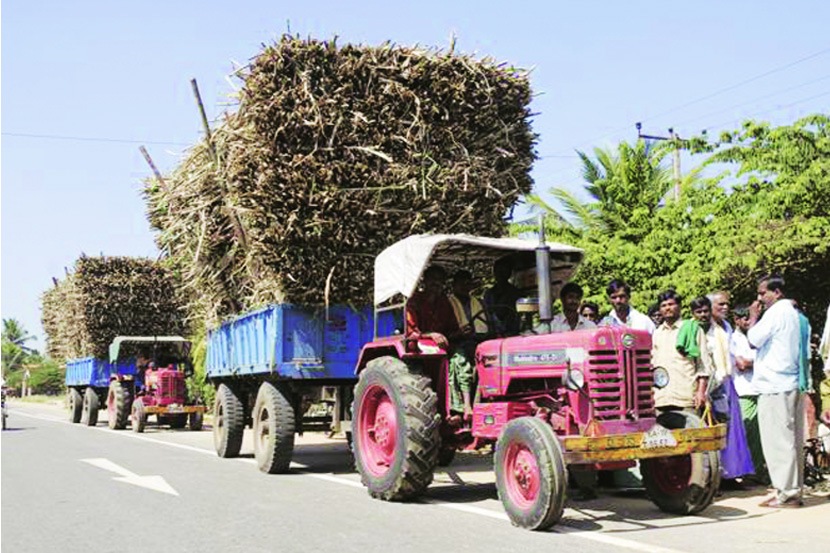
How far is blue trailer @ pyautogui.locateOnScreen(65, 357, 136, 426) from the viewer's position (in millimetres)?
24900

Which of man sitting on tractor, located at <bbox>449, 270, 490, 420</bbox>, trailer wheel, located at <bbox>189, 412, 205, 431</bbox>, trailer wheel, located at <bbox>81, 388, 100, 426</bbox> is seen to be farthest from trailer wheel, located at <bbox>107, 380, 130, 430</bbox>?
man sitting on tractor, located at <bbox>449, 270, 490, 420</bbox>

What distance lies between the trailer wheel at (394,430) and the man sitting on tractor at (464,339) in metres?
Answer: 0.30

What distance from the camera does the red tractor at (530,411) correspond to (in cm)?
675

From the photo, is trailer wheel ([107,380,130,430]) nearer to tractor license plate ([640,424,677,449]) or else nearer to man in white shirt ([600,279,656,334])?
man in white shirt ([600,279,656,334])

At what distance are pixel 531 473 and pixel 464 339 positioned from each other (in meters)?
2.01

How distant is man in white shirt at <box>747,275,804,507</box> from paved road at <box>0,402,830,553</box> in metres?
0.30

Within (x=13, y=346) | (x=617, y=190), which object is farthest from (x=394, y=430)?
(x=13, y=346)

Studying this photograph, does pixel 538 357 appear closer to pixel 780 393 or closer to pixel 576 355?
pixel 576 355

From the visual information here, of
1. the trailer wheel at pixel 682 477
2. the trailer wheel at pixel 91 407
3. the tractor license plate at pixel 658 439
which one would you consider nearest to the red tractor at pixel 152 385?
the trailer wheel at pixel 91 407

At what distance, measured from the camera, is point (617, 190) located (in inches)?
819

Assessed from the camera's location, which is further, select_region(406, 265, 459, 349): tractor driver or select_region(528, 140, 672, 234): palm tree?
select_region(528, 140, 672, 234): palm tree

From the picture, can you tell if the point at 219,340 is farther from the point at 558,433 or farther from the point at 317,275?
the point at 558,433

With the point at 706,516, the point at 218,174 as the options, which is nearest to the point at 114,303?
the point at 218,174

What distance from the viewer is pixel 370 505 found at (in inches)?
326
